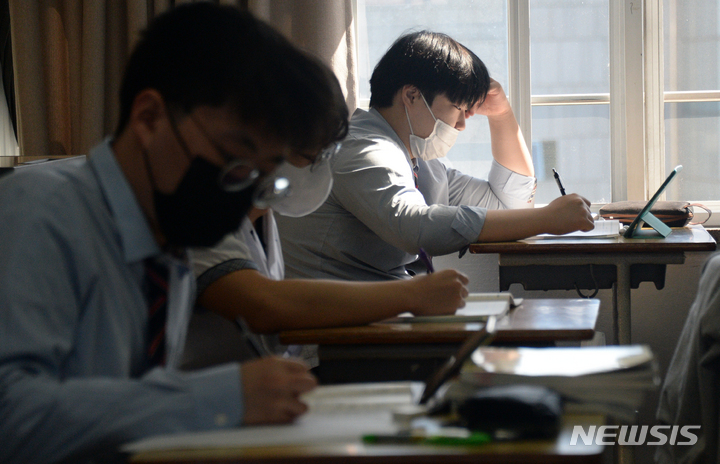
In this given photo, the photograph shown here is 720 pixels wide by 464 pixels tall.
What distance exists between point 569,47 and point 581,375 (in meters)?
2.49

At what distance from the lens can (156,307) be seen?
79cm

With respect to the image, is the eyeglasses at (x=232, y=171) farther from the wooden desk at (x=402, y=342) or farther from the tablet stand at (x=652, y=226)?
the tablet stand at (x=652, y=226)

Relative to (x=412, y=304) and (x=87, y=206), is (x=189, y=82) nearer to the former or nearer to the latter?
(x=87, y=206)

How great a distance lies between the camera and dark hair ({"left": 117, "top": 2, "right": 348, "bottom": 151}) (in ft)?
2.40

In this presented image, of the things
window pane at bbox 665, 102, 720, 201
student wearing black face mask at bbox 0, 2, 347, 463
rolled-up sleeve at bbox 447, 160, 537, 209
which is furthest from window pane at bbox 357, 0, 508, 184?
student wearing black face mask at bbox 0, 2, 347, 463

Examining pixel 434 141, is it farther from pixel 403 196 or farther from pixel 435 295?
pixel 435 295

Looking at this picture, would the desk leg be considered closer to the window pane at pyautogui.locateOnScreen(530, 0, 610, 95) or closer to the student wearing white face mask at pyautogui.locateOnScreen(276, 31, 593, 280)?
the student wearing white face mask at pyautogui.locateOnScreen(276, 31, 593, 280)

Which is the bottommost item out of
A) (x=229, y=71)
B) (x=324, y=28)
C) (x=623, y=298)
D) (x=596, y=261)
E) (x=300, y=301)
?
(x=623, y=298)

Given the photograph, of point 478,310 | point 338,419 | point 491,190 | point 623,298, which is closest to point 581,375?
point 338,419

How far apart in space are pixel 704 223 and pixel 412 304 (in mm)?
2103

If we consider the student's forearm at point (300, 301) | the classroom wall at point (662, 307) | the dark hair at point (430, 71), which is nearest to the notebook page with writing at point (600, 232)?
the dark hair at point (430, 71)

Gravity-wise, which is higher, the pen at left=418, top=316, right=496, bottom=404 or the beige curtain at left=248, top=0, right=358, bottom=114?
the beige curtain at left=248, top=0, right=358, bottom=114

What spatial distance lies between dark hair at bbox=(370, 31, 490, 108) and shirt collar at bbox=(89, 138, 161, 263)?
1421 millimetres

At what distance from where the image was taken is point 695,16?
2.82 metres
